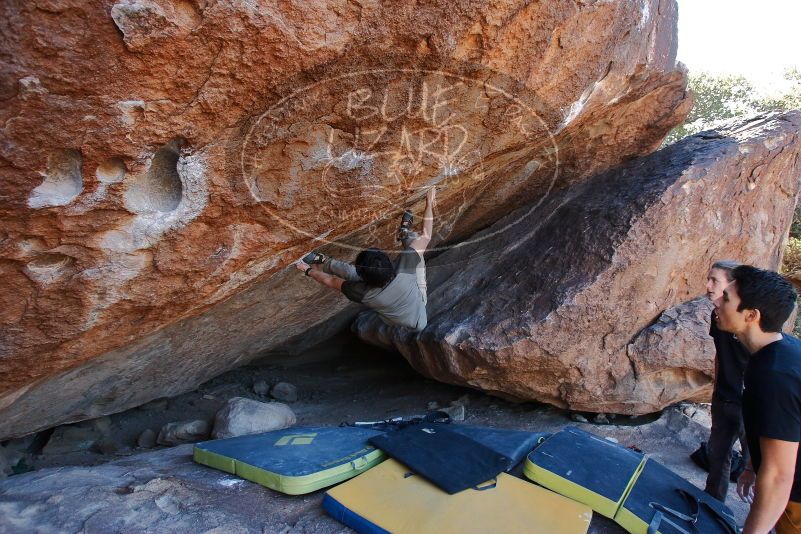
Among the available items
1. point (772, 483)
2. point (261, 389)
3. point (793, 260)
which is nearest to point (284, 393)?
point (261, 389)

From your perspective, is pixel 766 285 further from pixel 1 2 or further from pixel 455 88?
pixel 1 2

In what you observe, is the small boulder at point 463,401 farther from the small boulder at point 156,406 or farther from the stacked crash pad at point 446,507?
the small boulder at point 156,406

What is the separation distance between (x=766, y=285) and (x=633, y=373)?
1655 mm

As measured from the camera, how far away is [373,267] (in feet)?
9.97

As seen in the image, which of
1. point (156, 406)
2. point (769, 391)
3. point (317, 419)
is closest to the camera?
point (769, 391)

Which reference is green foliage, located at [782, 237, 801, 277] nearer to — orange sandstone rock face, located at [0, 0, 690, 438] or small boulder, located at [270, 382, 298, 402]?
orange sandstone rock face, located at [0, 0, 690, 438]

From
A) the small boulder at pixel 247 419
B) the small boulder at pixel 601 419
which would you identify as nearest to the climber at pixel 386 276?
the small boulder at pixel 247 419

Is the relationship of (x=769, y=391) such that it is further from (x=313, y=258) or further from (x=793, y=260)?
(x=793, y=260)

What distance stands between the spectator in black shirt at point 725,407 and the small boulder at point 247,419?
2.81 metres

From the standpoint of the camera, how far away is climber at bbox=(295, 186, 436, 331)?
3.09m

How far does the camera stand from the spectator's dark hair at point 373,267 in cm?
304

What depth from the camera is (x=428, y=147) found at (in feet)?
8.66

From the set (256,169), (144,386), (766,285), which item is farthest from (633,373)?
(144,386)

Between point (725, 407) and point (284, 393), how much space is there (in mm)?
3609
